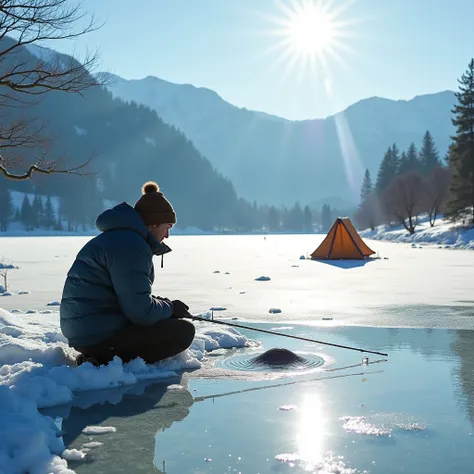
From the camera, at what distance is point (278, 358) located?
5.08 m

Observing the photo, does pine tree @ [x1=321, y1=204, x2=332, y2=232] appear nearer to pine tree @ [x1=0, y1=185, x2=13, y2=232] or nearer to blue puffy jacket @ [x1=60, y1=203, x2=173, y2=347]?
pine tree @ [x1=0, y1=185, x2=13, y2=232]

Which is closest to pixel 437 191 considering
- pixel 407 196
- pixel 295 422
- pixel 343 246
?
pixel 407 196

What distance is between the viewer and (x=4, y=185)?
500 ft

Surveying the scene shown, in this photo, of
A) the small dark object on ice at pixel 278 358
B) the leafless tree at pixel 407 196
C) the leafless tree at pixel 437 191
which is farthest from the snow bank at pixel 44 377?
the leafless tree at pixel 437 191

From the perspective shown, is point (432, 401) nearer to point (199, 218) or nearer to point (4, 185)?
point (4, 185)

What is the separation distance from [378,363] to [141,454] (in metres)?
2.86

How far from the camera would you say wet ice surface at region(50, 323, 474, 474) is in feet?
8.86

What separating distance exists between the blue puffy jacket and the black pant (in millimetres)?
78

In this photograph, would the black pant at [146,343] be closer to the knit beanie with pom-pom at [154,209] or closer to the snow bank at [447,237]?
the knit beanie with pom-pom at [154,209]

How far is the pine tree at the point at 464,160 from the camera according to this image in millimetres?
35969

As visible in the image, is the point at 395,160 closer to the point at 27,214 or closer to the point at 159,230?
the point at 159,230

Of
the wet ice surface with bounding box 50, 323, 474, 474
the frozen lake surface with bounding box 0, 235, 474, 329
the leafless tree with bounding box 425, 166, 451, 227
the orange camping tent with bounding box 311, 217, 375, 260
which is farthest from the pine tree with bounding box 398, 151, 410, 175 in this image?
the wet ice surface with bounding box 50, 323, 474, 474

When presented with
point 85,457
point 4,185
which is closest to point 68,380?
point 85,457

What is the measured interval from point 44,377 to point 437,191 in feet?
184
